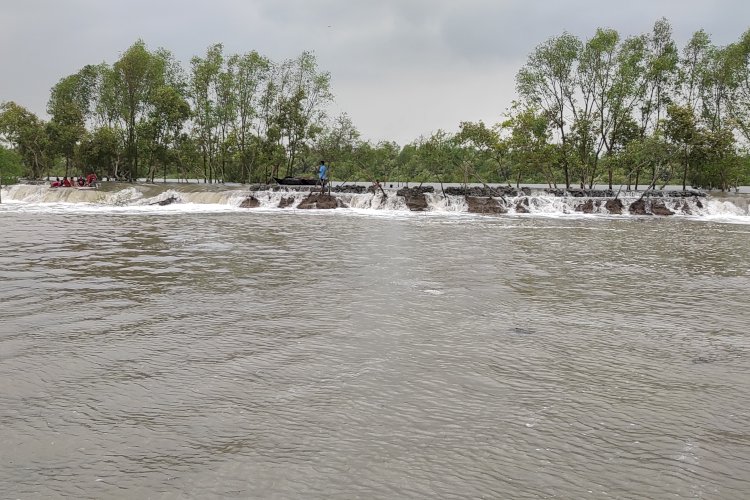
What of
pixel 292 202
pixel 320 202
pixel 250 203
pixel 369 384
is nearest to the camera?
pixel 369 384

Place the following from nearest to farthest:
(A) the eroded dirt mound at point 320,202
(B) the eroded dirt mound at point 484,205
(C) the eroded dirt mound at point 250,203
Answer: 1. (B) the eroded dirt mound at point 484,205
2. (A) the eroded dirt mound at point 320,202
3. (C) the eroded dirt mound at point 250,203

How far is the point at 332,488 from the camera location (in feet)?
11.1

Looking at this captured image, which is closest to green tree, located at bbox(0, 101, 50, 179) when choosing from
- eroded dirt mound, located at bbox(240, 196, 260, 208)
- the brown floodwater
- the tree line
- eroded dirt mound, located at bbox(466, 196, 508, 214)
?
the tree line

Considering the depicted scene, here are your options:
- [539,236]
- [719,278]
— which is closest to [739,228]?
[539,236]

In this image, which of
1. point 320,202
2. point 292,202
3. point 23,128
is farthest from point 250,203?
point 23,128

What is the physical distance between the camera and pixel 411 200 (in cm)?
4006

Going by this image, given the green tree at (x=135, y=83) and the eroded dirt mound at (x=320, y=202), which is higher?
the green tree at (x=135, y=83)

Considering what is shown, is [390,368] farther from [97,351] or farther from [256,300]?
[256,300]

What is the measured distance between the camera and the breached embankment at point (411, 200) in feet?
125

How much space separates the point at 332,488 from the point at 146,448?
1465 millimetres

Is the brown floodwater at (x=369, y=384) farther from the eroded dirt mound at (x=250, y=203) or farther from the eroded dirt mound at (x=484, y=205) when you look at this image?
the eroded dirt mound at (x=250, y=203)

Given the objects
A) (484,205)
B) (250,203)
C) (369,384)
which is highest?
(250,203)

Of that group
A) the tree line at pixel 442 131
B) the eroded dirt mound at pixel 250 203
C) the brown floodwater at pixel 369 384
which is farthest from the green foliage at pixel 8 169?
the brown floodwater at pixel 369 384

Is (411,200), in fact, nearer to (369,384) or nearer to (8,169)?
(369,384)
